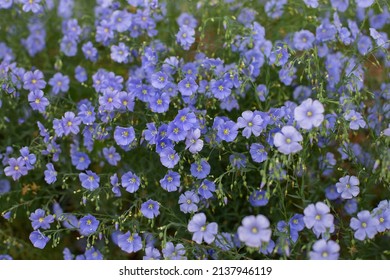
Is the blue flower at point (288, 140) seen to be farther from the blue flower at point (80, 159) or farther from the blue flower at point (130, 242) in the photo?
the blue flower at point (80, 159)

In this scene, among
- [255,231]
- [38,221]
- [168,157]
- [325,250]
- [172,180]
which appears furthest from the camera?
[38,221]

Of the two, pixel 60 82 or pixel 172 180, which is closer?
pixel 172 180

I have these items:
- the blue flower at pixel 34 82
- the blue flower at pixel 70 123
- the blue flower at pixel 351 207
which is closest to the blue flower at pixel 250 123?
the blue flower at pixel 351 207

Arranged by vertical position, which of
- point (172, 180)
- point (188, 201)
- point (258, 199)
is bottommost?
point (258, 199)

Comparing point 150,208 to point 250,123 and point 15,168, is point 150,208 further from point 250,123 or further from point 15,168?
point 15,168

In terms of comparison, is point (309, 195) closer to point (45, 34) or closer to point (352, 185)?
point (352, 185)

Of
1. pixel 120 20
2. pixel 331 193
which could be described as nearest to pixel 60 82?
pixel 120 20

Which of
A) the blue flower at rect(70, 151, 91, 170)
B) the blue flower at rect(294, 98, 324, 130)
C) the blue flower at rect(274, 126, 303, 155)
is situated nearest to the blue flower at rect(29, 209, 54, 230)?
the blue flower at rect(70, 151, 91, 170)
